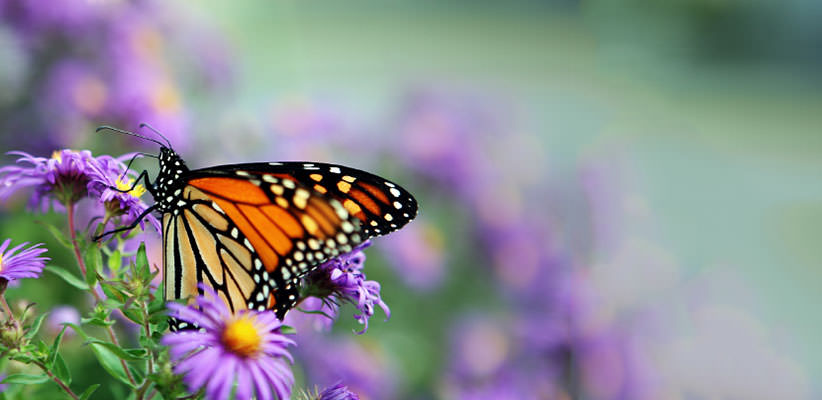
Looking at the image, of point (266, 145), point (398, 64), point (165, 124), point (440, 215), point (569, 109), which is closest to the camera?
point (165, 124)

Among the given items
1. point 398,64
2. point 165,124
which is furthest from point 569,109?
point 165,124

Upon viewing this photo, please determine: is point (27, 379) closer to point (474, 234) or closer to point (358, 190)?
point (358, 190)

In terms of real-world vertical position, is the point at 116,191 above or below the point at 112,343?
above

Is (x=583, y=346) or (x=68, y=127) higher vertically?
(x=68, y=127)

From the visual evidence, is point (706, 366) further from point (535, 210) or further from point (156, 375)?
point (156, 375)

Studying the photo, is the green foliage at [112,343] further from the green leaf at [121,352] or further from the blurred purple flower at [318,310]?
the blurred purple flower at [318,310]

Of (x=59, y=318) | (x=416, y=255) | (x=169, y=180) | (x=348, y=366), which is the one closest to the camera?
(x=169, y=180)

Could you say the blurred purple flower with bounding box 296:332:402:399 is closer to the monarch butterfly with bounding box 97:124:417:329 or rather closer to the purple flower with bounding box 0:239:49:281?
the monarch butterfly with bounding box 97:124:417:329

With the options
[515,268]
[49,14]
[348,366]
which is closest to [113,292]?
[348,366]
